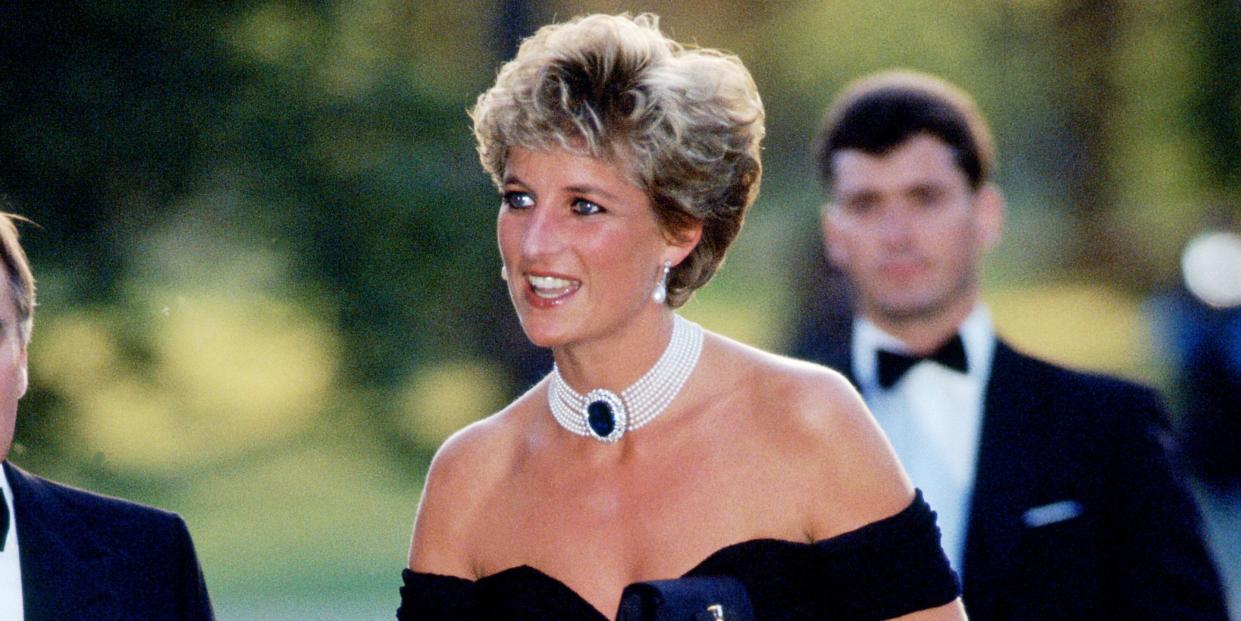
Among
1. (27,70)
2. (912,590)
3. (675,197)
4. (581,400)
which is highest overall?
(27,70)

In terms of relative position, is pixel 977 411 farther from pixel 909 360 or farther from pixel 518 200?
pixel 518 200

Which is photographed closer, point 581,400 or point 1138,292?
point 581,400

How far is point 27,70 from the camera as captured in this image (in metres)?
3.59

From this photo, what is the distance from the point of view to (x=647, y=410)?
2074mm

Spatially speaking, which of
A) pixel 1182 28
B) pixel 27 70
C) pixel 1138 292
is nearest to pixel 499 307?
pixel 27 70

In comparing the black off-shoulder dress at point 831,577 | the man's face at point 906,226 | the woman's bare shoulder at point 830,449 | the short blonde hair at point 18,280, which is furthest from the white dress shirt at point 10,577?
the man's face at point 906,226

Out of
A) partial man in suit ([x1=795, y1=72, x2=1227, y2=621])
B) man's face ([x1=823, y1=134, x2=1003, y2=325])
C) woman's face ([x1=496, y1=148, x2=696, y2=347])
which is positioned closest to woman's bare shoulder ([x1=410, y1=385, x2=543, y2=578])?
woman's face ([x1=496, y1=148, x2=696, y2=347])

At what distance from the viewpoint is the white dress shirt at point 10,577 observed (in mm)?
1937

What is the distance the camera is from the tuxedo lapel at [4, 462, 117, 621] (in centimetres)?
193

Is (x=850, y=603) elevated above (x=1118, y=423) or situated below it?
below

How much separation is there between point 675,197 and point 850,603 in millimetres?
575

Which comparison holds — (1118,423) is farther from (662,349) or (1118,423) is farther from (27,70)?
(27,70)

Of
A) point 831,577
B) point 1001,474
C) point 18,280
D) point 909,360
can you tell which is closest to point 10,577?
point 18,280

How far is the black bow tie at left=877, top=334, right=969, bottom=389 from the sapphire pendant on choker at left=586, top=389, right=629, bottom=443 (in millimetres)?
1097
